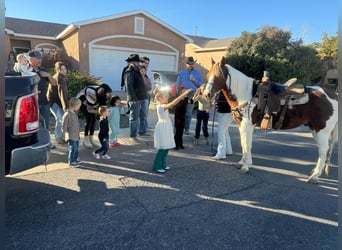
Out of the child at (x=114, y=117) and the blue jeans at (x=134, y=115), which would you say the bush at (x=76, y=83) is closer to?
the blue jeans at (x=134, y=115)

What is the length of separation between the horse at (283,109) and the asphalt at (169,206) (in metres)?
0.68

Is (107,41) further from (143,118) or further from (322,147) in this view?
(322,147)

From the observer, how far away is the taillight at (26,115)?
9.46 ft

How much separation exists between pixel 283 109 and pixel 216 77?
4.16 feet

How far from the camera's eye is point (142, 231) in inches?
110

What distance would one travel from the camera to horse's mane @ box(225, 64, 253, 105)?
177 inches

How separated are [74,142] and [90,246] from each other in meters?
2.42

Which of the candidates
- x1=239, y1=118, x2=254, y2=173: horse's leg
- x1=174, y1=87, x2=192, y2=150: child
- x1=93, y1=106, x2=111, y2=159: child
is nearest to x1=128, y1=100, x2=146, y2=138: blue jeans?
x1=174, y1=87, x2=192, y2=150: child

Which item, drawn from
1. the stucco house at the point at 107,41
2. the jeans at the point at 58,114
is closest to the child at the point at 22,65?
the jeans at the point at 58,114

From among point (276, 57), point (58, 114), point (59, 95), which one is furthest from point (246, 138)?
point (276, 57)

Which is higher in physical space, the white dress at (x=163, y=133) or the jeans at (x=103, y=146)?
the white dress at (x=163, y=133)

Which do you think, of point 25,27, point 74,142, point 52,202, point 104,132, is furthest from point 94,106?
point 25,27

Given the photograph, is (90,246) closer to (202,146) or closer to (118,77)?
(202,146)

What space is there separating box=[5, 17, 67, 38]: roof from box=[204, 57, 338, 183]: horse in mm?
17697
